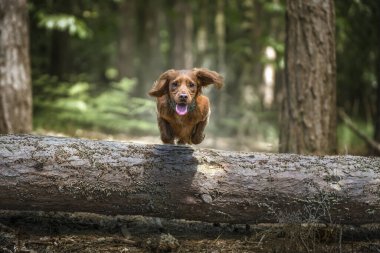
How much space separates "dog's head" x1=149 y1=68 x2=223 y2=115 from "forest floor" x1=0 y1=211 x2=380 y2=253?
4.09 feet

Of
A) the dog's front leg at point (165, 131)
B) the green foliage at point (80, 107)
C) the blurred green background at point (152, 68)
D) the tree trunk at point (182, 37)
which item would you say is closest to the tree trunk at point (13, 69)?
the blurred green background at point (152, 68)

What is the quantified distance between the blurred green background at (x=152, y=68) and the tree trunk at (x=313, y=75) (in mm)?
934

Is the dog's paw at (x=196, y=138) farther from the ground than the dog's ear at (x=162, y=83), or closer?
closer

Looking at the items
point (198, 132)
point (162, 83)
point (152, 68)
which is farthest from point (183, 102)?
point (152, 68)

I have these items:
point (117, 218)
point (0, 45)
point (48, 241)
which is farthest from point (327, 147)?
point (0, 45)

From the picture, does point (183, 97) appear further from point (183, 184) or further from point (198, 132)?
point (198, 132)

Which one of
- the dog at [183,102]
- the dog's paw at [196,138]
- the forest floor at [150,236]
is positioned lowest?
the forest floor at [150,236]

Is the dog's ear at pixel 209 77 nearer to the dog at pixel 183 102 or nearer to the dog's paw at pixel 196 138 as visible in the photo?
the dog at pixel 183 102

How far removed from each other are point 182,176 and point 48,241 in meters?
1.36

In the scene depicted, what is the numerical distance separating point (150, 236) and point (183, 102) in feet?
4.50

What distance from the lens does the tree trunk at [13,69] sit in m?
7.71

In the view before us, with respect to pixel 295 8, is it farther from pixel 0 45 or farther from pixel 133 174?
pixel 0 45

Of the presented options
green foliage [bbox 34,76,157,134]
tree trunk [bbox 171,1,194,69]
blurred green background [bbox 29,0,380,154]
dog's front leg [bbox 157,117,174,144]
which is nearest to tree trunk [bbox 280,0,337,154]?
blurred green background [bbox 29,0,380,154]

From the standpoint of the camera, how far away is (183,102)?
4.20m
